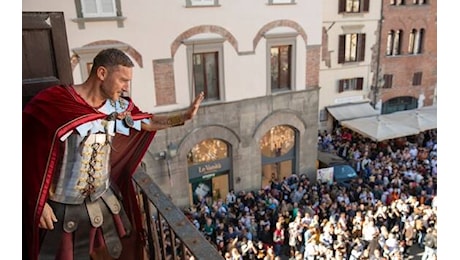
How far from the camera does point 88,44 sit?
32.6ft

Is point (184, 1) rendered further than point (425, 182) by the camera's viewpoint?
No

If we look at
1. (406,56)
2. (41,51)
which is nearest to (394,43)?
(406,56)

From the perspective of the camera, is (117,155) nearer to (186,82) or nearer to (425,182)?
(186,82)

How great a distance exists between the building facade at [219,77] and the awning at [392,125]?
2.82m

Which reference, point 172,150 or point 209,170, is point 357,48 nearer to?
point 209,170

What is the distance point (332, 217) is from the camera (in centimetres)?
1023

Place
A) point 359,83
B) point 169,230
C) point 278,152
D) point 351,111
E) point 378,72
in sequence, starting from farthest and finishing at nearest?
point 378,72 < point 359,83 < point 351,111 < point 278,152 < point 169,230

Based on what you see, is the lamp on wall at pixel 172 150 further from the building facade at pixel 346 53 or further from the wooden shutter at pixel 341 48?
the wooden shutter at pixel 341 48

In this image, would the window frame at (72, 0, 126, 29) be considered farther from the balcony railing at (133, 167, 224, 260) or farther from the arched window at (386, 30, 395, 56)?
the arched window at (386, 30, 395, 56)

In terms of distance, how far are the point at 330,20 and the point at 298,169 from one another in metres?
6.32

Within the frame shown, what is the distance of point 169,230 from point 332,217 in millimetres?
8638

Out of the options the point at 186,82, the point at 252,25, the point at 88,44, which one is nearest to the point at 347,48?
the point at 252,25

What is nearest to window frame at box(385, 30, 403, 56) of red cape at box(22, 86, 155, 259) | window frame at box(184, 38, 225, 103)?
window frame at box(184, 38, 225, 103)

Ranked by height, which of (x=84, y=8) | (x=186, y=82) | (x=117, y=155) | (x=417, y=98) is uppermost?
(x=84, y=8)
